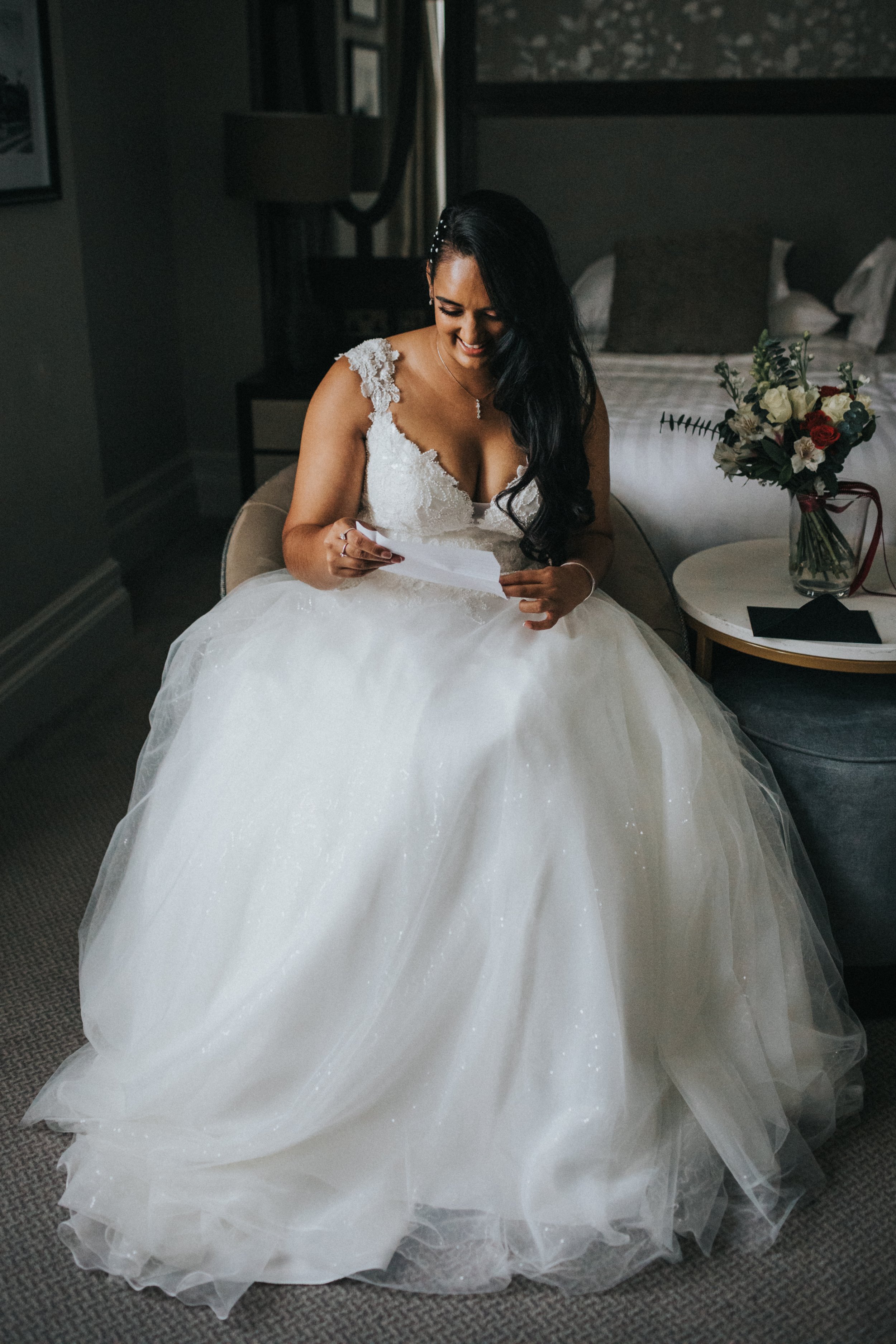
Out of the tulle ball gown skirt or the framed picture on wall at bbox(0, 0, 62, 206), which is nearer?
the tulle ball gown skirt

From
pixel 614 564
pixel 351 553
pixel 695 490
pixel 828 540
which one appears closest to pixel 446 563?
pixel 351 553

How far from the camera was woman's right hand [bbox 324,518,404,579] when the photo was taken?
1688 millimetres

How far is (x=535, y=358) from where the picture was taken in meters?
1.82

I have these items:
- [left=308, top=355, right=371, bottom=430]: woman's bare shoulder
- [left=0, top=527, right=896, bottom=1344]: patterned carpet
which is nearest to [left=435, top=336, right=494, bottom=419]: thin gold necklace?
[left=308, top=355, right=371, bottom=430]: woman's bare shoulder

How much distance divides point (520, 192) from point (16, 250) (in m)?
2.27

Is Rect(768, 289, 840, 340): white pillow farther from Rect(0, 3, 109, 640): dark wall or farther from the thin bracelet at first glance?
the thin bracelet

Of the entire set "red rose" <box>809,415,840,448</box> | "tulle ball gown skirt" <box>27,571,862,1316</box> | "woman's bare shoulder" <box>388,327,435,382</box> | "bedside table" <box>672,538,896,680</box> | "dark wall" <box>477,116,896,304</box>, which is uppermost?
"dark wall" <box>477,116,896,304</box>

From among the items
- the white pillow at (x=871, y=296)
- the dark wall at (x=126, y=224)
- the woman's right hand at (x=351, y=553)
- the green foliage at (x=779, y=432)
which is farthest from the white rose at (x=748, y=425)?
the dark wall at (x=126, y=224)

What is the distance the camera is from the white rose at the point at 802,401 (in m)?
2.05

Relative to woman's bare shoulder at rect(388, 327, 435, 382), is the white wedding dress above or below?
below

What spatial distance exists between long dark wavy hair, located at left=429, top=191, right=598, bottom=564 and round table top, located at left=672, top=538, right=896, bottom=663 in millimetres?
310

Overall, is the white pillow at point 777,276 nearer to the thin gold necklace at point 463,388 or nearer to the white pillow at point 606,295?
the white pillow at point 606,295

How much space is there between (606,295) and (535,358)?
2.49m

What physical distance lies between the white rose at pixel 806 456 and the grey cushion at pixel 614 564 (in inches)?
14.3
